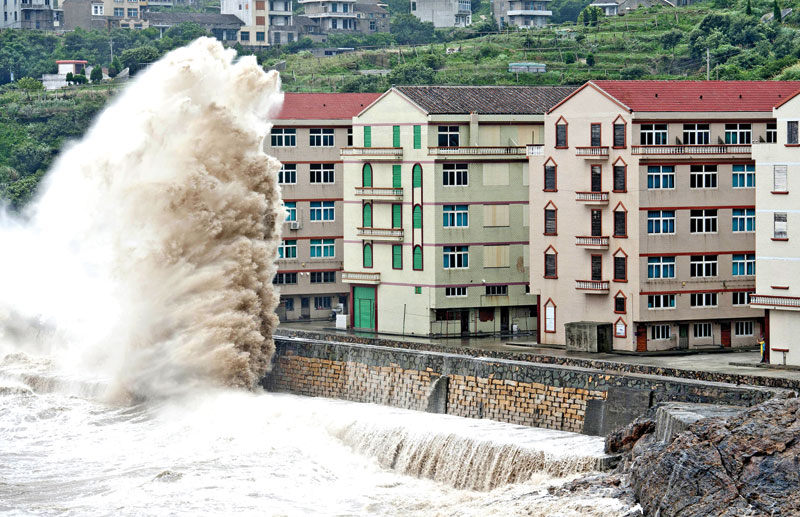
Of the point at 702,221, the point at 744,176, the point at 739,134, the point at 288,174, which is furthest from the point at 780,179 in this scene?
the point at 288,174

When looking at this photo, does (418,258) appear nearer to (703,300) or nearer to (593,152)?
(593,152)

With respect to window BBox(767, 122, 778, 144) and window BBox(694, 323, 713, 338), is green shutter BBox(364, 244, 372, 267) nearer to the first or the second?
window BBox(694, 323, 713, 338)

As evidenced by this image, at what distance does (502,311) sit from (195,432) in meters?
16.4

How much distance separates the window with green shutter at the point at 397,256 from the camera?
59.9 meters

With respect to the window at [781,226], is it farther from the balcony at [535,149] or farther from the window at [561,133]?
the balcony at [535,149]

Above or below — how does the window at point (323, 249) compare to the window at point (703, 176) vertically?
below

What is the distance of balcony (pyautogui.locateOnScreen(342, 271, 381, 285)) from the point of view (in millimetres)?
60625

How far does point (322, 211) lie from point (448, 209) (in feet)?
28.1

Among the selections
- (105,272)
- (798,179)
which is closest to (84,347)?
(105,272)

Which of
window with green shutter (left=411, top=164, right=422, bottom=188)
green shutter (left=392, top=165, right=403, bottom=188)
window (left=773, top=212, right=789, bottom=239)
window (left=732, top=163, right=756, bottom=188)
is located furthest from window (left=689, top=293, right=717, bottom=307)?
green shutter (left=392, top=165, right=403, bottom=188)

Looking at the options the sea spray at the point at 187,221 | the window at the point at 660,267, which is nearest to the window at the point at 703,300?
the window at the point at 660,267

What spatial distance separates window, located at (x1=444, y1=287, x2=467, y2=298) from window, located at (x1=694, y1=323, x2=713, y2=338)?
9.54 metres

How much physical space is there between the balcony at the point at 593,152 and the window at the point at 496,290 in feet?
24.7

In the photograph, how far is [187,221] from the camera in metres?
52.5
